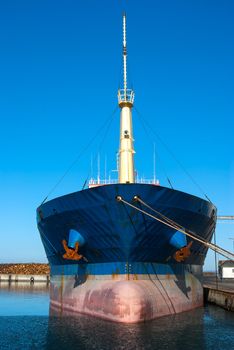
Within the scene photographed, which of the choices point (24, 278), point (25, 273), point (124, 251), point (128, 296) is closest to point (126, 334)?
point (128, 296)

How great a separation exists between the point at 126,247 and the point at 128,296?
2492 millimetres

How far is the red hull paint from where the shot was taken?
17906 millimetres

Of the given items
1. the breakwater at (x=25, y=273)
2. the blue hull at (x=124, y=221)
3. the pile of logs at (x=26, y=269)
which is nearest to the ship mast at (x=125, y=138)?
the blue hull at (x=124, y=221)

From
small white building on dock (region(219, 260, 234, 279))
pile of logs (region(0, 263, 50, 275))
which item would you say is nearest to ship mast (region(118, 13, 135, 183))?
small white building on dock (region(219, 260, 234, 279))

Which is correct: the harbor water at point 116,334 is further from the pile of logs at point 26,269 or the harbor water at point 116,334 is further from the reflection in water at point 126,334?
the pile of logs at point 26,269

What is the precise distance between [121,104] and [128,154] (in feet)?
12.0

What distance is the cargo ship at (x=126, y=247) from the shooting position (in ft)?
61.9

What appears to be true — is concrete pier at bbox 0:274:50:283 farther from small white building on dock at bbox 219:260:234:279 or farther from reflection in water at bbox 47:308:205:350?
reflection in water at bbox 47:308:205:350

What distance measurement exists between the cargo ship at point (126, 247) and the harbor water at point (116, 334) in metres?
0.87

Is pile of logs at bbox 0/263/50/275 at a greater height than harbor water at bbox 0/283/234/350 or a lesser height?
lesser

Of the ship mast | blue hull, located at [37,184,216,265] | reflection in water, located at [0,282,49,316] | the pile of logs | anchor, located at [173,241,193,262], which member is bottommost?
the pile of logs

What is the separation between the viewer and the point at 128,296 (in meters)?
17.9

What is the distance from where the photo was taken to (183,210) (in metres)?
21.0

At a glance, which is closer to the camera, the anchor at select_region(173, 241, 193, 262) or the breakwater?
the anchor at select_region(173, 241, 193, 262)
